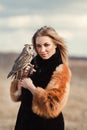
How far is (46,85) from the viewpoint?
4578mm

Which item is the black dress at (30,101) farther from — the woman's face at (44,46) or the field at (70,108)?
the field at (70,108)

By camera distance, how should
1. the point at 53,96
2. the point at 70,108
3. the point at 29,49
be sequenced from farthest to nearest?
the point at 70,108
the point at 29,49
the point at 53,96

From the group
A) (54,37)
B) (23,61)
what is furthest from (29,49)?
(54,37)

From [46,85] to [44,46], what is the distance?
31cm

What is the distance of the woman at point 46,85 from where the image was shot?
4.53 metres

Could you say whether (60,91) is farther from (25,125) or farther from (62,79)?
(25,125)

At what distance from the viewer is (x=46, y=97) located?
4539mm

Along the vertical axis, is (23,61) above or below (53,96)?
above

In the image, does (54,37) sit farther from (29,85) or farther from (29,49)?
(29,85)

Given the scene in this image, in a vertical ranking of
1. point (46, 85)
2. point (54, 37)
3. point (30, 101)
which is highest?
point (54, 37)

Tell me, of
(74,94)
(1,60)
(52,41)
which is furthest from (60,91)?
(1,60)

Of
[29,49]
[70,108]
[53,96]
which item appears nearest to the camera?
[53,96]

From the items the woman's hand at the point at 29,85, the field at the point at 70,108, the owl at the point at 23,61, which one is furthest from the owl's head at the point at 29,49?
the field at the point at 70,108

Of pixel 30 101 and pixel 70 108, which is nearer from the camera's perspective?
pixel 30 101
